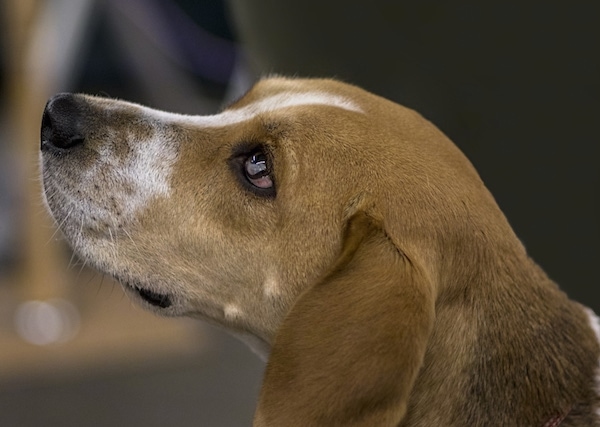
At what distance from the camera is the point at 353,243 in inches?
59.2

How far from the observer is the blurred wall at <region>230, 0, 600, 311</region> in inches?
96.9

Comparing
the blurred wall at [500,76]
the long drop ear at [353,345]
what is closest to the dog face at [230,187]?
the long drop ear at [353,345]

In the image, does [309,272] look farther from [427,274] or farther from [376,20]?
[376,20]

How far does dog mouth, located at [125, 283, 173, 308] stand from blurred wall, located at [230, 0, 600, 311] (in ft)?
3.38

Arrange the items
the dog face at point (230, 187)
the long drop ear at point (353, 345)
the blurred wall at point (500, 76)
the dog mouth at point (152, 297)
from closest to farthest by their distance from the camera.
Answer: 1. the long drop ear at point (353, 345)
2. the dog face at point (230, 187)
3. the dog mouth at point (152, 297)
4. the blurred wall at point (500, 76)

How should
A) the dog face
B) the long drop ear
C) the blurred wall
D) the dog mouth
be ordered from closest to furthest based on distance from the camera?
the long drop ear < the dog face < the dog mouth < the blurred wall

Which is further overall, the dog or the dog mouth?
the dog mouth

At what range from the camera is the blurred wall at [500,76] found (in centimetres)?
246

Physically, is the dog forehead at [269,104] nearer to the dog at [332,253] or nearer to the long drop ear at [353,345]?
the dog at [332,253]

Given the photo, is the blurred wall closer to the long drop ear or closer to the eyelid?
the eyelid

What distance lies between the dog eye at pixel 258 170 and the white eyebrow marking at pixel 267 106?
0.10 metres

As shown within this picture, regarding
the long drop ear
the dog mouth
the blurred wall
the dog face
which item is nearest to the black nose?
the dog face

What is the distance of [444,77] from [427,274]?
46.2 inches

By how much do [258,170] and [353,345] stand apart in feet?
1.29
